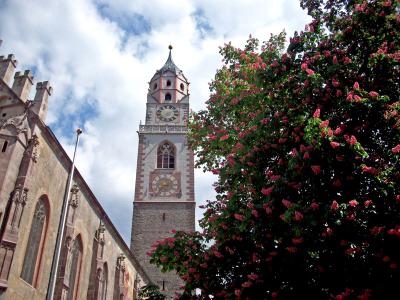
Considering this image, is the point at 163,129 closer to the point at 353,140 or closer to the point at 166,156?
the point at 166,156

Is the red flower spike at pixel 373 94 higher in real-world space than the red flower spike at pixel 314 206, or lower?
higher

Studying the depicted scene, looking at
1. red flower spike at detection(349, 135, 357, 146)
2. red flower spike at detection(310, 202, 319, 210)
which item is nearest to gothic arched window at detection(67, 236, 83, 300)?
red flower spike at detection(310, 202, 319, 210)

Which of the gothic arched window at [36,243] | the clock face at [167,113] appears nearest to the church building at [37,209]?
the gothic arched window at [36,243]

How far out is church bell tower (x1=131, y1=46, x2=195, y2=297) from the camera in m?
34.5

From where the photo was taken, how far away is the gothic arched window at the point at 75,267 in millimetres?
19589

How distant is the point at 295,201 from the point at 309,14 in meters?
5.63

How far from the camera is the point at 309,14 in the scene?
10961 millimetres

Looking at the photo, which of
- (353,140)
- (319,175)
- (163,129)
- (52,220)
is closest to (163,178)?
(163,129)

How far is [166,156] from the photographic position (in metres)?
40.2

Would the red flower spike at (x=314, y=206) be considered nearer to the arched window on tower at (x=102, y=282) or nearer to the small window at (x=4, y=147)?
the small window at (x=4, y=147)

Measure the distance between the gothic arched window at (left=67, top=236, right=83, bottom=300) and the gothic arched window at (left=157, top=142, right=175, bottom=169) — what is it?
19.2 metres

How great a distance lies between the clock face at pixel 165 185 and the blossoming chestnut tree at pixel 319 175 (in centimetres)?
2598

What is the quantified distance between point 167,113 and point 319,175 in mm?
35933

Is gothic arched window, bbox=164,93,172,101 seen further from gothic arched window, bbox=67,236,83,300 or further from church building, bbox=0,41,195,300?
gothic arched window, bbox=67,236,83,300
